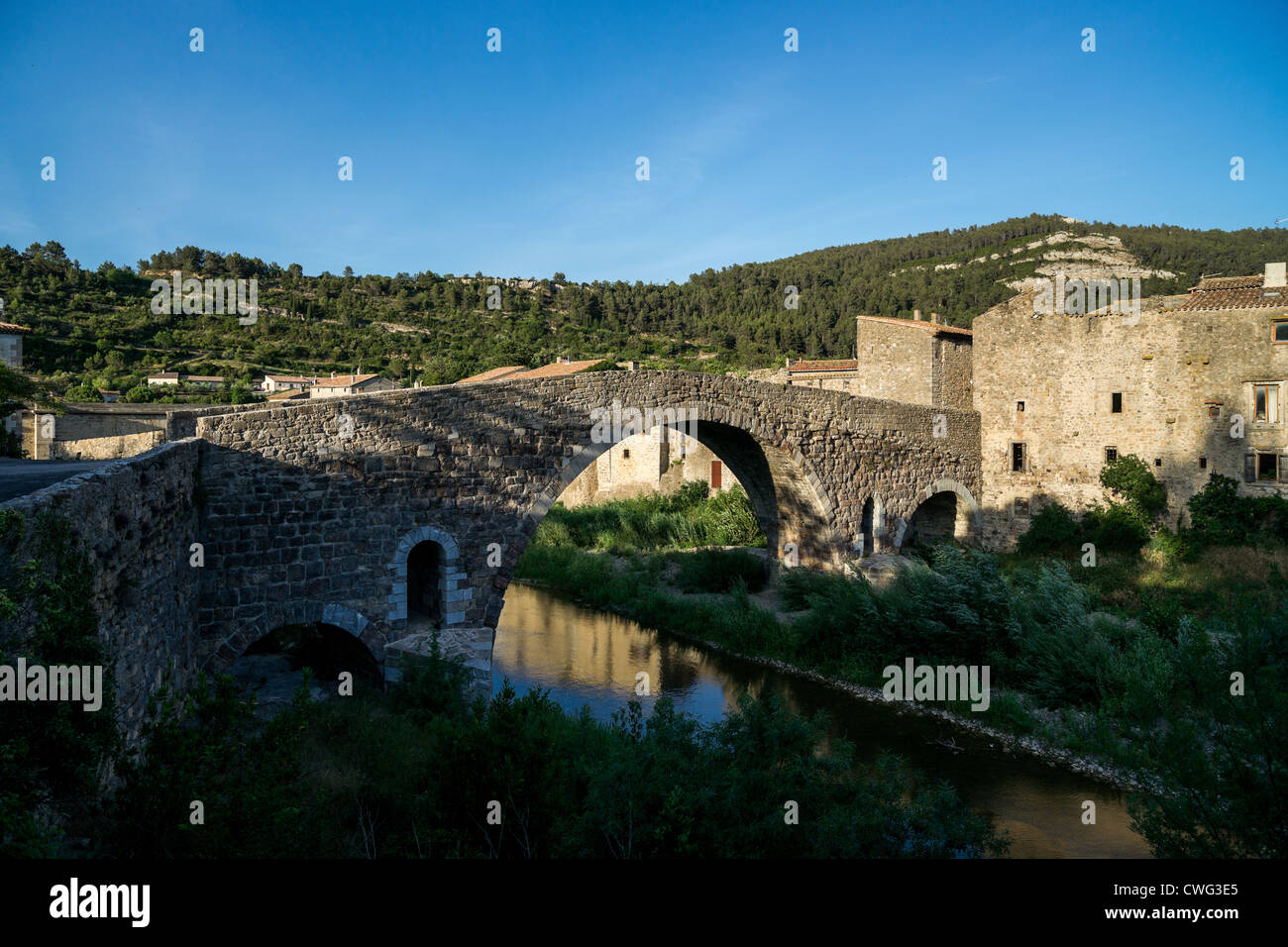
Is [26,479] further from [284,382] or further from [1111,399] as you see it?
[284,382]

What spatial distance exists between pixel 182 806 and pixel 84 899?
0.69 m

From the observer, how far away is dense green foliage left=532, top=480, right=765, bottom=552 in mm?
23266

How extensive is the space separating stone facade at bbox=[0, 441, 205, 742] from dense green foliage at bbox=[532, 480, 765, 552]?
14.3 meters

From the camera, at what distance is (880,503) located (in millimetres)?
17797

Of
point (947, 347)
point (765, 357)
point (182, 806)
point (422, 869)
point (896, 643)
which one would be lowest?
point (896, 643)

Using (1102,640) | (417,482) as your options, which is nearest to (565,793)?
(417,482)

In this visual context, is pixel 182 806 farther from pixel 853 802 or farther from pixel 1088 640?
pixel 1088 640

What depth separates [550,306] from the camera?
64.8 metres

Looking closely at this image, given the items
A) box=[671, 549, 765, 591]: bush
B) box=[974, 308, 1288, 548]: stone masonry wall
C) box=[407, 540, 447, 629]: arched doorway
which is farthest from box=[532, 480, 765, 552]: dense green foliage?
box=[407, 540, 447, 629]: arched doorway

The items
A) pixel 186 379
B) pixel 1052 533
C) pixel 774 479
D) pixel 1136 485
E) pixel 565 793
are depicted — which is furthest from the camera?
pixel 186 379

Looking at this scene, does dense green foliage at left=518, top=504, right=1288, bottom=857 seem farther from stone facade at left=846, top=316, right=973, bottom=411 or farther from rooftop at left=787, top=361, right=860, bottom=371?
rooftop at left=787, top=361, right=860, bottom=371

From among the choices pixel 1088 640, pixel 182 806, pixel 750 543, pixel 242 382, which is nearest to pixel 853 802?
pixel 182 806

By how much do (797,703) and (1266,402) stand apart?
1202 cm

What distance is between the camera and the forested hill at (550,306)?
4066 centimetres
